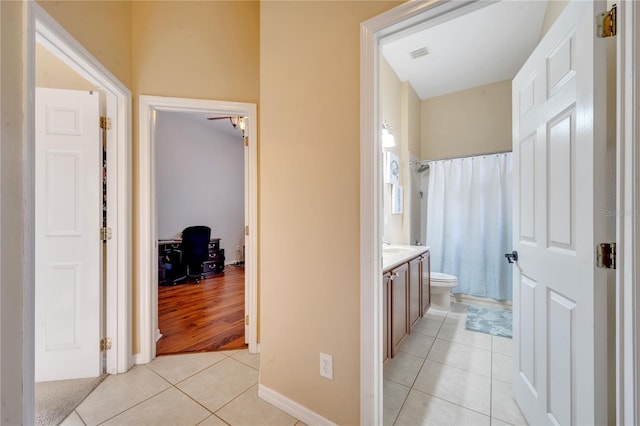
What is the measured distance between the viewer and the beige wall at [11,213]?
41.4 inches

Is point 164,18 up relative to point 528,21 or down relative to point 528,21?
down

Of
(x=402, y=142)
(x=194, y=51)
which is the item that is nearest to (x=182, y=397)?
(x=194, y=51)

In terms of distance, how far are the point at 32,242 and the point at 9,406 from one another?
0.69 metres

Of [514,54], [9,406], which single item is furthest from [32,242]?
[514,54]

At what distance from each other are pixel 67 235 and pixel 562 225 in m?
2.99

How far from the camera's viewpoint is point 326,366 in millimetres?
1396

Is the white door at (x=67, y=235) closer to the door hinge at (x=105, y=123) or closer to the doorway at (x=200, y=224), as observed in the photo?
the door hinge at (x=105, y=123)

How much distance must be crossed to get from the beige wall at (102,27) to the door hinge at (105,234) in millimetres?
1144

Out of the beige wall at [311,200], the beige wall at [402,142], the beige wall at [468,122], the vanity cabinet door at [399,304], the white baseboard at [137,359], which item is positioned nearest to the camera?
the beige wall at [311,200]

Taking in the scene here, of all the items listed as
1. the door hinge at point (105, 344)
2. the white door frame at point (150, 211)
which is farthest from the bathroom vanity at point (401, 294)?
the door hinge at point (105, 344)

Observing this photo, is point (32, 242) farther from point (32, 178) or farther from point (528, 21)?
point (528, 21)

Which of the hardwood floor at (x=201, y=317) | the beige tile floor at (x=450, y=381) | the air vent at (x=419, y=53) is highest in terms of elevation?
the air vent at (x=419, y=53)
